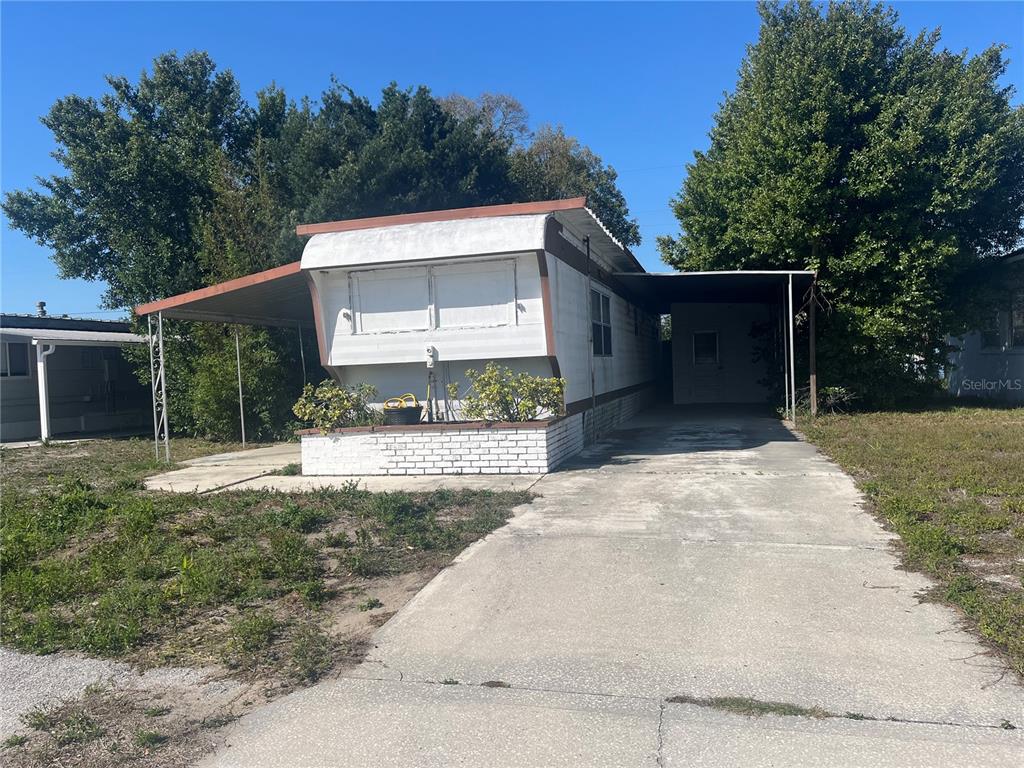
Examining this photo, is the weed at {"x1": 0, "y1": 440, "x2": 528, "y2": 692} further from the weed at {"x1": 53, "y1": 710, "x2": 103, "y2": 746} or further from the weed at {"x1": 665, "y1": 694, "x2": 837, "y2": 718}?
the weed at {"x1": 665, "y1": 694, "x2": 837, "y2": 718}

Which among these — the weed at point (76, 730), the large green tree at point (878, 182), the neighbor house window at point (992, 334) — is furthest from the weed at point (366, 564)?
the neighbor house window at point (992, 334)

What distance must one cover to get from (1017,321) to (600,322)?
974 centimetres

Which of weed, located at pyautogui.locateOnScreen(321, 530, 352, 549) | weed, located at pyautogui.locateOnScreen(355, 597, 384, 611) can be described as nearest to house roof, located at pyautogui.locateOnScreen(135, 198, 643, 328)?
weed, located at pyautogui.locateOnScreen(321, 530, 352, 549)

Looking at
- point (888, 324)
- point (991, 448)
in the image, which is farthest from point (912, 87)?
point (991, 448)

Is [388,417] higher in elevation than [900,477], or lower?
higher

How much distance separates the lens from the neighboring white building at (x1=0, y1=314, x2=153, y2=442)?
59.5ft

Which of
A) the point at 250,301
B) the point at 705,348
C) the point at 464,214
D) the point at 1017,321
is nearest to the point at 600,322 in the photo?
the point at 464,214

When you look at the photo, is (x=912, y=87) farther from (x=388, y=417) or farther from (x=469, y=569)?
(x=469, y=569)

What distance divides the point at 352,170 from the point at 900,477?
50.5ft

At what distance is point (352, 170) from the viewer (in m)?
19.6

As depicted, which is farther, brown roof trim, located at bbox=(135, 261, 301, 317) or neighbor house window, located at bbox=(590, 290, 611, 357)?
neighbor house window, located at bbox=(590, 290, 611, 357)

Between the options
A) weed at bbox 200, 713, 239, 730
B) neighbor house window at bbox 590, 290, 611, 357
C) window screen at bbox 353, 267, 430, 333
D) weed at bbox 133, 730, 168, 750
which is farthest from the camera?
neighbor house window at bbox 590, 290, 611, 357

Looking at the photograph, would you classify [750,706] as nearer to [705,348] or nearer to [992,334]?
[992,334]

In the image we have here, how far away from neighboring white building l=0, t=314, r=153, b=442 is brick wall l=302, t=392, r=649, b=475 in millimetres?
10661
